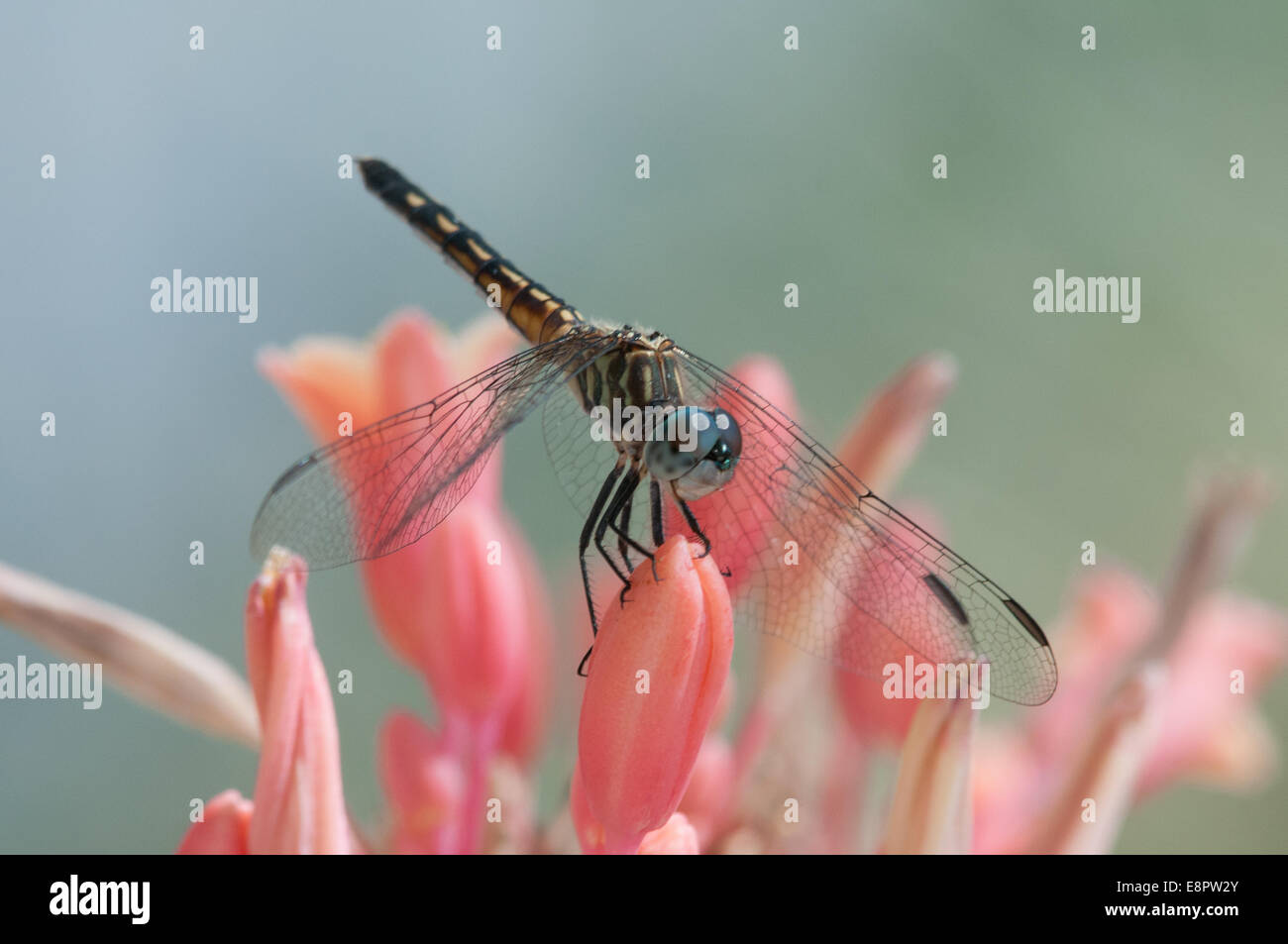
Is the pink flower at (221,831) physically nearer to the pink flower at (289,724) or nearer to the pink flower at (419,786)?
the pink flower at (289,724)

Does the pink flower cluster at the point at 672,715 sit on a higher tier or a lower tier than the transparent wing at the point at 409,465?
lower

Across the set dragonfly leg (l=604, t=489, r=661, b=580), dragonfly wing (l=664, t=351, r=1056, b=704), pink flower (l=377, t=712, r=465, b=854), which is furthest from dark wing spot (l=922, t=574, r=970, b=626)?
pink flower (l=377, t=712, r=465, b=854)

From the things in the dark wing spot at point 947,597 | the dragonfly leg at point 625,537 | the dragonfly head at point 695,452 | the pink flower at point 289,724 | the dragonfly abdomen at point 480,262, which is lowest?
the pink flower at point 289,724

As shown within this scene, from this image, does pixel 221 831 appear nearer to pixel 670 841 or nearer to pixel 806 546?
pixel 670 841

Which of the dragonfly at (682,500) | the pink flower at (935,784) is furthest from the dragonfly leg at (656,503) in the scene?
the pink flower at (935,784)

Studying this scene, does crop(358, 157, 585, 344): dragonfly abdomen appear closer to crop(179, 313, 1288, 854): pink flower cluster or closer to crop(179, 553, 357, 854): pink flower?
crop(179, 313, 1288, 854): pink flower cluster

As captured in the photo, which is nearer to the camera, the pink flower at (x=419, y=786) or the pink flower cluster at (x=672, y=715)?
the pink flower cluster at (x=672, y=715)

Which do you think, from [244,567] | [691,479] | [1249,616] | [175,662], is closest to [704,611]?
[691,479]
